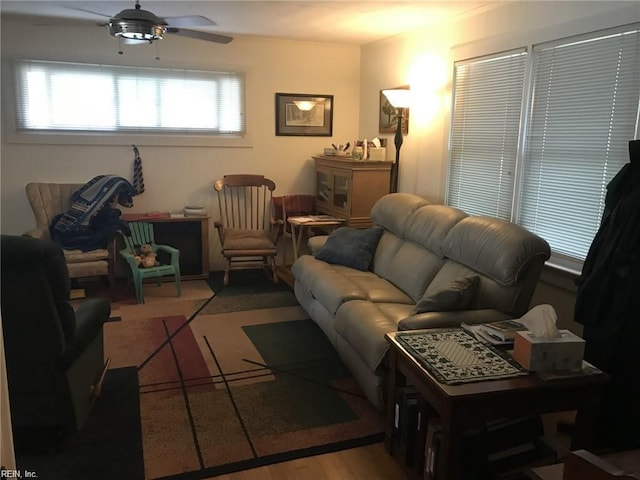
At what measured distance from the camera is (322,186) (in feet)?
17.8

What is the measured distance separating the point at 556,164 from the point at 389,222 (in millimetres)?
1296

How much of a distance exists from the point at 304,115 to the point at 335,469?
403 cm

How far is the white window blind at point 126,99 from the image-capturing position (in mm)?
4754

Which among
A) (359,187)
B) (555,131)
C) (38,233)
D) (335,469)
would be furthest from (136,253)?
(555,131)

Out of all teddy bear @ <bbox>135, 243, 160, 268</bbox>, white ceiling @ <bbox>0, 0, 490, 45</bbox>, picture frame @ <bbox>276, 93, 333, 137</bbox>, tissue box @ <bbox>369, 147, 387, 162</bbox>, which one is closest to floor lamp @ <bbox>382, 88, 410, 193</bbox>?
tissue box @ <bbox>369, 147, 387, 162</bbox>

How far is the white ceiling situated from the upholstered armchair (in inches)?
56.6

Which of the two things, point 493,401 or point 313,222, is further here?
point 313,222

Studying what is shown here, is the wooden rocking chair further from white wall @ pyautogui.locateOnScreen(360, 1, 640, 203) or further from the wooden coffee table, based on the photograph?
the wooden coffee table

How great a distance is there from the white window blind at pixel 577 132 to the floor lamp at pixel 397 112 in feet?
4.07

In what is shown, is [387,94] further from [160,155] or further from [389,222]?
[160,155]

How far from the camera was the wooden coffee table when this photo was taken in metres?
1.90

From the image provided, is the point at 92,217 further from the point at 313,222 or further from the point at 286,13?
the point at 286,13

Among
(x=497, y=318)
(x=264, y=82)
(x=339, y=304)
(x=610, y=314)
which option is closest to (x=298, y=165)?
Answer: (x=264, y=82)

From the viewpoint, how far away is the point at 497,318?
2652 mm
